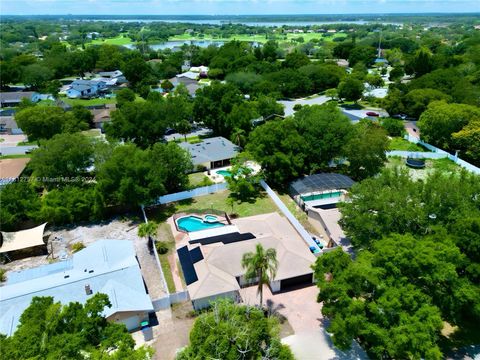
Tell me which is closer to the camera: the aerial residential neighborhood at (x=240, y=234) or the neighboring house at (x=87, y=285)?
the aerial residential neighborhood at (x=240, y=234)

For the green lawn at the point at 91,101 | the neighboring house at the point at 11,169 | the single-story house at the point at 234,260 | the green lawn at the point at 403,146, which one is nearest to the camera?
the single-story house at the point at 234,260

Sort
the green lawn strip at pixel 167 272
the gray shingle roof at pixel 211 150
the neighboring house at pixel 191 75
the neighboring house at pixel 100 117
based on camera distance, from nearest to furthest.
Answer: the green lawn strip at pixel 167 272, the gray shingle roof at pixel 211 150, the neighboring house at pixel 100 117, the neighboring house at pixel 191 75

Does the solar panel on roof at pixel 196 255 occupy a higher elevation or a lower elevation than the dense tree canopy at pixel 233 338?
lower

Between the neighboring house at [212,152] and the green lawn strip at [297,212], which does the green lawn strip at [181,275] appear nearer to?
the green lawn strip at [297,212]

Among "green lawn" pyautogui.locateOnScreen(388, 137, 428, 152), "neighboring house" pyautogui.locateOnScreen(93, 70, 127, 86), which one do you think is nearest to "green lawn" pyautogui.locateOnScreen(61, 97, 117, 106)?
"neighboring house" pyautogui.locateOnScreen(93, 70, 127, 86)

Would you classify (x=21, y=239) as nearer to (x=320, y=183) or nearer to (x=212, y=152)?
(x=212, y=152)

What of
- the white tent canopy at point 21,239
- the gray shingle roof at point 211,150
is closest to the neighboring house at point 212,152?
the gray shingle roof at point 211,150

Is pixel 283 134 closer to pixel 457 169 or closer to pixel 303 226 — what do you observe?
pixel 303 226
